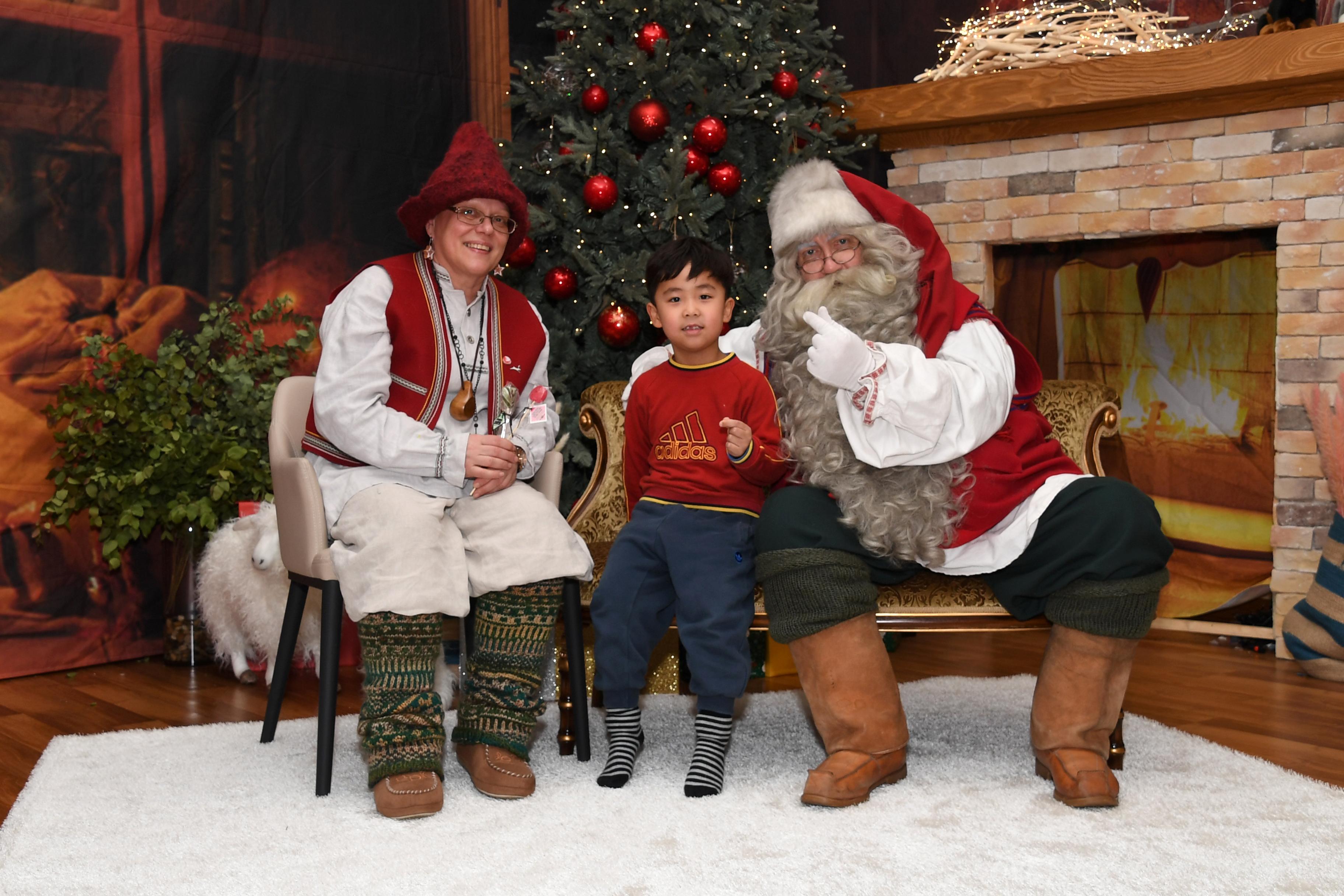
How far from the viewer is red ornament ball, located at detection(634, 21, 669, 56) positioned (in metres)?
3.92

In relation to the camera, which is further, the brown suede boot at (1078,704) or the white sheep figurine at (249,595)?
the white sheep figurine at (249,595)

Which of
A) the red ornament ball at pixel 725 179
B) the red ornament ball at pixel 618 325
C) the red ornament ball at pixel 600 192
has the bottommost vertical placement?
the red ornament ball at pixel 618 325

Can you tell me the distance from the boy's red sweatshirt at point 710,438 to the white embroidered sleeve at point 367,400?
0.46m

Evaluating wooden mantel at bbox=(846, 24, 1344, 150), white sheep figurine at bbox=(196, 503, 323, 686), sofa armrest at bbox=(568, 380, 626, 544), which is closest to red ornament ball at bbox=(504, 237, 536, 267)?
sofa armrest at bbox=(568, 380, 626, 544)

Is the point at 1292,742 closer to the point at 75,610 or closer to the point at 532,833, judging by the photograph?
the point at 532,833

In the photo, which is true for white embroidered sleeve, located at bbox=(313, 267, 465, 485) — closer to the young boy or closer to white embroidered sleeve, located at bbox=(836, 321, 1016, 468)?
the young boy

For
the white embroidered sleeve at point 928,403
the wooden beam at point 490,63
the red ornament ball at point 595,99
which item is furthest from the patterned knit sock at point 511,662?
the wooden beam at point 490,63

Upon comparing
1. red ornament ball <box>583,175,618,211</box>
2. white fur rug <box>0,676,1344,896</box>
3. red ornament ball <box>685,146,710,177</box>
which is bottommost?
white fur rug <box>0,676,1344,896</box>

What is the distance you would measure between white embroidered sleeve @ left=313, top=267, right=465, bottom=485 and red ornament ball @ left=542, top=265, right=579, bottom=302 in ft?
4.26

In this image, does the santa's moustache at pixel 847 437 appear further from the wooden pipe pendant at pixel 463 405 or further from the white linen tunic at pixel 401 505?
the wooden pipe pendant at pixel 463 405

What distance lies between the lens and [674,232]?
3.90m

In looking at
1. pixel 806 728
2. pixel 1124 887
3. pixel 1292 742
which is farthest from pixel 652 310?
pixel 1292 742

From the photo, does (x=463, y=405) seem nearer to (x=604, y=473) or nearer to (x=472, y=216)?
(x=472, y=216)

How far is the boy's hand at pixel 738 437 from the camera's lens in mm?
2600
